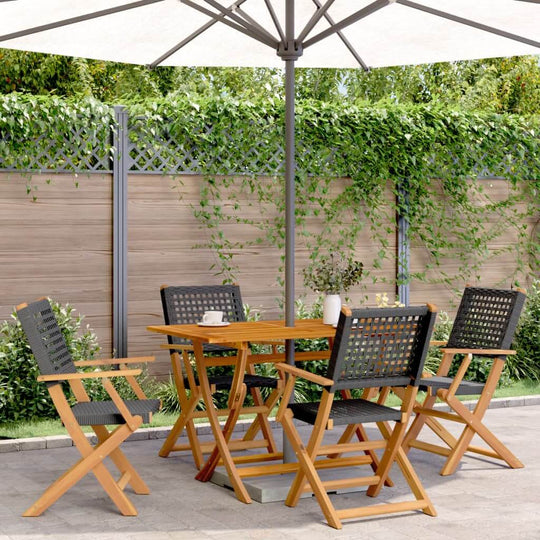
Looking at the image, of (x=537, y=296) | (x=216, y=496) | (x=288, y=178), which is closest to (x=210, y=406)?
(x=216, y=496)

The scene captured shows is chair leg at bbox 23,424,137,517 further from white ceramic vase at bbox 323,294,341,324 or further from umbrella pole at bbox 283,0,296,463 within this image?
white ceramic vase at bbox 323,294,341,324

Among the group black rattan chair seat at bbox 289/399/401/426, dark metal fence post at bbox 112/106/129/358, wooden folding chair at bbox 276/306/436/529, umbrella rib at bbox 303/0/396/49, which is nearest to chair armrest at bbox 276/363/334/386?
wooden folding chair at bbox 276/306/436/529

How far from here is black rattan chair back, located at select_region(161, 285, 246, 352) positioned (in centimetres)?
626

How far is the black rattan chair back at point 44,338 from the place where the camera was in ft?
15.9

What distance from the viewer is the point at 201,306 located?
644 centimetres

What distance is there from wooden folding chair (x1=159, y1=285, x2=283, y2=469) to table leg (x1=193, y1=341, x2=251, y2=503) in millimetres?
121

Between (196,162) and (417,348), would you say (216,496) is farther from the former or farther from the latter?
(196,162)

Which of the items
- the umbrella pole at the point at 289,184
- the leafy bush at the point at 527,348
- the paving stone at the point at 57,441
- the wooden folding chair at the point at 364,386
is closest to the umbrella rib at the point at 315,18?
the umbrella pole at the point at 289,184

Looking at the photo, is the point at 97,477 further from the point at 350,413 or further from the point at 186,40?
the point at 186,40

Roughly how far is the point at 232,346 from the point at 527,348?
4.32 m

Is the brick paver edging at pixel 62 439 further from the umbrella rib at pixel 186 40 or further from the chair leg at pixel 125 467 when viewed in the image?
the umbrella rib at pixel 186 40

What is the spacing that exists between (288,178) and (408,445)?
179cm

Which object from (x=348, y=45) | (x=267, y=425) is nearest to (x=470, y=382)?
(x=267, y=425)

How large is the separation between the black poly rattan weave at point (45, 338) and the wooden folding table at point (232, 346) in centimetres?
53
